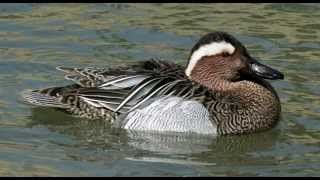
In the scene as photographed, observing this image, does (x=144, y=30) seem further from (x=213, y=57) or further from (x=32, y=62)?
(x=213, y=57)

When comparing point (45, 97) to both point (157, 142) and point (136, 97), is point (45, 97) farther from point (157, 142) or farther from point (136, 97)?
point (157, 142)

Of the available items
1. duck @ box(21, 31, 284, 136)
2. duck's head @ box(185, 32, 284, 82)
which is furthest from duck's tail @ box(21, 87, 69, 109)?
duck's head @ box(185, 32, 284, 82)

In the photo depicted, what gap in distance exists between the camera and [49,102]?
12.6 metres

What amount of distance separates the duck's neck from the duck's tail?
1.45 metres

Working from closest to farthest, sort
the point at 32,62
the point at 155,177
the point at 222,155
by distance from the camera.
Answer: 1. the point at 155,177
2. the point at 222,155
3. the point at 32,62

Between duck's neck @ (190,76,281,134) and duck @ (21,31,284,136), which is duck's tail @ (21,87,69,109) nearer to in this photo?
duck @ (21,31,284,136)

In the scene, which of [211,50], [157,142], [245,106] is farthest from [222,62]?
[157,142]

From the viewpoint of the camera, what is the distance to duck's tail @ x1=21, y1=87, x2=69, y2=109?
12.6 m

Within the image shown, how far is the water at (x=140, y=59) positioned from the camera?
11273mm

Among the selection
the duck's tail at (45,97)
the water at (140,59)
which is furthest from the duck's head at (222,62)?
the duck's tail at (45,97)

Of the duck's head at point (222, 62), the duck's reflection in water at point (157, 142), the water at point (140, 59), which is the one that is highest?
the duck's head at point (222, 62)

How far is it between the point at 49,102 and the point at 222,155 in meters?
A: 2.00

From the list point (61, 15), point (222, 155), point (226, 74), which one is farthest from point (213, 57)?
point (61, 15)

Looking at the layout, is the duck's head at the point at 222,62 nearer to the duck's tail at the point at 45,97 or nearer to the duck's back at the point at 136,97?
the duck's back at the point at 136,97
